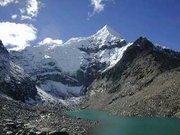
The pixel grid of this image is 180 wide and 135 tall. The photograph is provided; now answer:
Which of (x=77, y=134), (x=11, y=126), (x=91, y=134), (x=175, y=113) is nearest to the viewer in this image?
(x=11, y=126)

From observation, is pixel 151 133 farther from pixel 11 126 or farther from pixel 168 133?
pixel 11 126

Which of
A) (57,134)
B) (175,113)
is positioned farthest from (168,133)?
(175,113)

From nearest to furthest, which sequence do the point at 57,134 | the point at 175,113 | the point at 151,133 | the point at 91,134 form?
the point at 57,134 → the point at 91,134 → the point at 151,133 → the point at 175,113

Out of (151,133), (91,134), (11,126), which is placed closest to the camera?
(11,126)

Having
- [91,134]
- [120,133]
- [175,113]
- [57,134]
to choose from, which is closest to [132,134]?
[120,133]

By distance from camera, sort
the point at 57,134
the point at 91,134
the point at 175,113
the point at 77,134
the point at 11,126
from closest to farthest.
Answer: the point at 57,134
the point at 11,126
the point at 77,134
the point at 91,134
the point at 175,113

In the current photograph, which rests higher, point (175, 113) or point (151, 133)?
point (175, 113)

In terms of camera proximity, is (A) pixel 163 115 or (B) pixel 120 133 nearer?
(B) pixel 120 133

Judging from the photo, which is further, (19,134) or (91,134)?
(91,134)

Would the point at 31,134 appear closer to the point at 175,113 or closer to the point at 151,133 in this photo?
the point at 151,133
